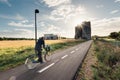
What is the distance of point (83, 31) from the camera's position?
8075cm

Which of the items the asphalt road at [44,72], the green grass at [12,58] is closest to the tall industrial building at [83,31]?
the green grass at [12,58]

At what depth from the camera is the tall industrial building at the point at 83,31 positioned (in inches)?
3113

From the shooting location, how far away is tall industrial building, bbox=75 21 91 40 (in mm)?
79062

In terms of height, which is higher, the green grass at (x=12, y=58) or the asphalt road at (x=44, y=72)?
the asphalt road at (x=44, y=72)

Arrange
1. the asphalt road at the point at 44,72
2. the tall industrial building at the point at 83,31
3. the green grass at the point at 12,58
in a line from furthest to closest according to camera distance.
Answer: the tall industrial building at the point at 83,31, the green grass at the point at 12,58, the asphalt road at the point at 44,72

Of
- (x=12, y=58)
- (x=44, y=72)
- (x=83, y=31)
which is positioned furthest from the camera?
(x=83, y=31)

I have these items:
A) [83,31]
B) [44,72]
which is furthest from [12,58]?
[83,31]

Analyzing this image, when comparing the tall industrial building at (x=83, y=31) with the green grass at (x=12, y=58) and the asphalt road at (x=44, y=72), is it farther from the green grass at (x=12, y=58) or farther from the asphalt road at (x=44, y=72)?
A: the asphalt road at (x=44, y=72)

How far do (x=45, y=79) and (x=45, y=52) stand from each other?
16.6ft

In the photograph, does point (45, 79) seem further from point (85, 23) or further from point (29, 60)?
point (85, 23)

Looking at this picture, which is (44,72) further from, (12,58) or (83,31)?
(83,31)

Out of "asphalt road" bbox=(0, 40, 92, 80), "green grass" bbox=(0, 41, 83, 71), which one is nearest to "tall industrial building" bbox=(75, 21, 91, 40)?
"green grass" bbox=(0, 41, 83, 71)

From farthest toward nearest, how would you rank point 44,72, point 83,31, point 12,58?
point 83,31 → point 12,58 → point 44,72

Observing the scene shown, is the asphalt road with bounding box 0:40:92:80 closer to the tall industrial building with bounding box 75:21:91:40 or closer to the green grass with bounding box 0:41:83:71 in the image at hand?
the green grass with bounding box 0:41:83:71
